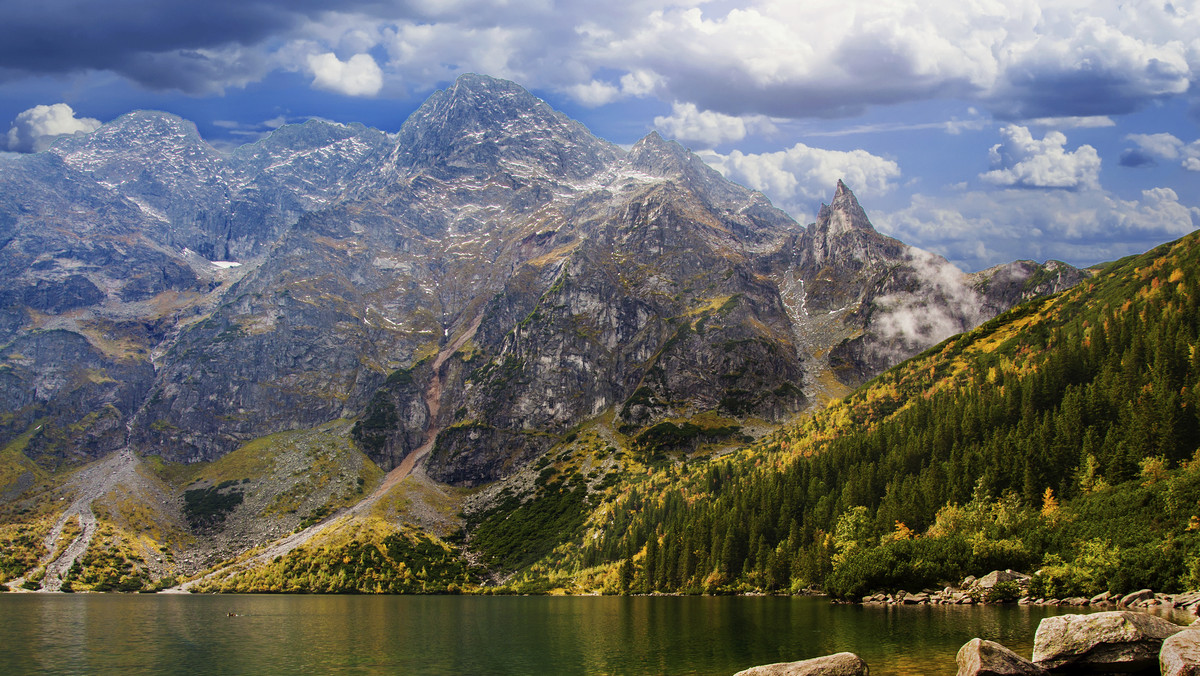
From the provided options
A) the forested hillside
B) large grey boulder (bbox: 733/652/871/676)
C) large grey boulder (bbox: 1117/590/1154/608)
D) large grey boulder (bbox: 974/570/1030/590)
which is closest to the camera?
large grey boulder (bbox: 733/652/871/676)

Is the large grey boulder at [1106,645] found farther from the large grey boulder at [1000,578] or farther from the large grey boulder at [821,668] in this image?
the large grey boulder at [1000,578]

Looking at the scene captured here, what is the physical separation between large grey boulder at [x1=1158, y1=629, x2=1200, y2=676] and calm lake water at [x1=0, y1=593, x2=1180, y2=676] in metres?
13.3

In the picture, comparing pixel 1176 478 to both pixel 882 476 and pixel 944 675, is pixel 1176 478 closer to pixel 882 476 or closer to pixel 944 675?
pixel 882 476

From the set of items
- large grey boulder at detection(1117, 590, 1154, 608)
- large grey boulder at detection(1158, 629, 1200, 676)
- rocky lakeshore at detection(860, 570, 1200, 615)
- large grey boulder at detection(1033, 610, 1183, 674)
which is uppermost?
large grey boulder at detection(1158, 629, 1200, 676)

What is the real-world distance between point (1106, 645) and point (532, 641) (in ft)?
214

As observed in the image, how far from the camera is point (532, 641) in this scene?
307ft

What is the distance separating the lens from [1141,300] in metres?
179

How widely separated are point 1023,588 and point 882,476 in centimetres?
7976

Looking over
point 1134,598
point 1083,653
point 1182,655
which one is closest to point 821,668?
point 1083,653

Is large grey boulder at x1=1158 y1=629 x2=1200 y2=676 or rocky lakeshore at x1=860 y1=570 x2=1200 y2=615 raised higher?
large grey boulder at x1=1158 y1=629 x2=1200 y2=676

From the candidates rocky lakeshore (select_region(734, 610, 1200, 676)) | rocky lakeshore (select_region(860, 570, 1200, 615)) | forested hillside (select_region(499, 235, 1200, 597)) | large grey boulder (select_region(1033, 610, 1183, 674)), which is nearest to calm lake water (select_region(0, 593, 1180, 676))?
rocky lakeshore (select_region(734, 610, 1200, 676))

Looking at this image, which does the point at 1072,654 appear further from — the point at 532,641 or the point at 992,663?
the point at 532,641

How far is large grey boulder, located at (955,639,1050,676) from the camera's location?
44938 mm

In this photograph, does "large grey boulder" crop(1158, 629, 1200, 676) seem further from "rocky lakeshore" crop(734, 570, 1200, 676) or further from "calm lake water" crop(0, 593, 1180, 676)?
"calm lake water" crop(0, 593, 1180, 676)
